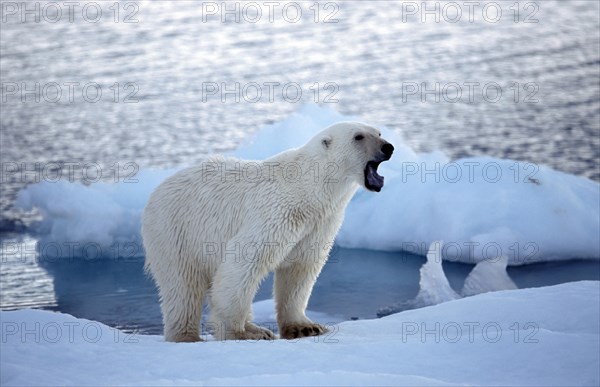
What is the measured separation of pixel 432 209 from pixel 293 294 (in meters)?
5.23

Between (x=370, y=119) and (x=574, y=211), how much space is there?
6.18 meters

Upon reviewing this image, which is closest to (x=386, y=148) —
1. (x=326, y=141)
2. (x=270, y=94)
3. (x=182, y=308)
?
(x=326, y=141)

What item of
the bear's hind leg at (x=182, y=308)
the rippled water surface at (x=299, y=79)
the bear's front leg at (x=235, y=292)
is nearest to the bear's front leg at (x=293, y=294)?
the bear's front leg at (x=235, y=292)

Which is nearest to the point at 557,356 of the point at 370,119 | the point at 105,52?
the point at 370,119

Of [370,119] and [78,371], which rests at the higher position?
[78,371]

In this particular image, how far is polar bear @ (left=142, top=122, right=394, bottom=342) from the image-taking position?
21.3 ft

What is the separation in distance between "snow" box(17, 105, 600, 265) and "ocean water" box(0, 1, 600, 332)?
28cm

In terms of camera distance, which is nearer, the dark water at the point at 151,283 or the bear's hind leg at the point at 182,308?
the bear's hind leg at the point at 182,308

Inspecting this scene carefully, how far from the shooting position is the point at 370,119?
1691 cm

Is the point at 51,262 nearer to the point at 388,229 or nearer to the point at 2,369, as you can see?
the point at 388,229

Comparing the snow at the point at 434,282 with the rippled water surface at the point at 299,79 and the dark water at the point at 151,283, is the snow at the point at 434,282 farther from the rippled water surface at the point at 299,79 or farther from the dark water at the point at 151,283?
the rippled water surface at the point at 299,79

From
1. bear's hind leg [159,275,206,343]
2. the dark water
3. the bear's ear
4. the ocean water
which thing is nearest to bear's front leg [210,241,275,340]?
bear's hind leg [159,275,206,343]

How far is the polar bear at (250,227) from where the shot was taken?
6.48m

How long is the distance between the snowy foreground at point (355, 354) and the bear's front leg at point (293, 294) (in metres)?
0.58
